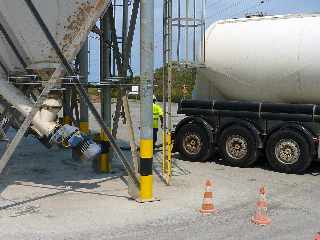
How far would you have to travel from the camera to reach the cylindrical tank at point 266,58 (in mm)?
11953

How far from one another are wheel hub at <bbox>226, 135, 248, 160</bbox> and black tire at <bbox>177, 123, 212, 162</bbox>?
538 millimetres

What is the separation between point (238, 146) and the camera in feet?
42.8

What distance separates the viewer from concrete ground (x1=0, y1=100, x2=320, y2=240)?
775 cm

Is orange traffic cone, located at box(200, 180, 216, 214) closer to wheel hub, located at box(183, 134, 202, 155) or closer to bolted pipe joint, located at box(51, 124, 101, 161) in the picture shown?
bolted pipe joint, located at box(51, 124, 101, 161)

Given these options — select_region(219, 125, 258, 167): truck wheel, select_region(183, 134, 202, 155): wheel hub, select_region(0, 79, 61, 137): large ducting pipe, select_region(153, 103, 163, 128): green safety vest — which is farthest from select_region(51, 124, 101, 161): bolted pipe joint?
select_region(153, 103, 163, 128): green safety vest

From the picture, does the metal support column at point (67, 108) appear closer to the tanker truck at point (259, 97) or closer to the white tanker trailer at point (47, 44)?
the white tanker trailer at point (47, 44)

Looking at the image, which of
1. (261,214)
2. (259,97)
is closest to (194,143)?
(259,97)

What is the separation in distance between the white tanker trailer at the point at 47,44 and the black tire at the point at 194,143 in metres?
4.61

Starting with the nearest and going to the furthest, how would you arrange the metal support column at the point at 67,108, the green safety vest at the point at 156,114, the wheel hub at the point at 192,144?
the metal support column at the point at 67,108 → the wheel hub at the point at 192,144 → the green safety vest at the point at 156,114

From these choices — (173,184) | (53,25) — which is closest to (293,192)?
(173,184)

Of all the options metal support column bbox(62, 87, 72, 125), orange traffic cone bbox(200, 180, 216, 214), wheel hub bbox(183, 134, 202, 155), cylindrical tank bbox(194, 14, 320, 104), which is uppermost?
cylindrical tank bbox(194, 14, 320, 104)

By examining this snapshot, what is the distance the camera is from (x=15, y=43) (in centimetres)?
973

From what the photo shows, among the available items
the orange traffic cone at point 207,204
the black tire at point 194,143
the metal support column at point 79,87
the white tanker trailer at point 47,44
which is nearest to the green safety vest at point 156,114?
the black tire at point 194,143

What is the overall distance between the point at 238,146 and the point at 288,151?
1.23 metres
